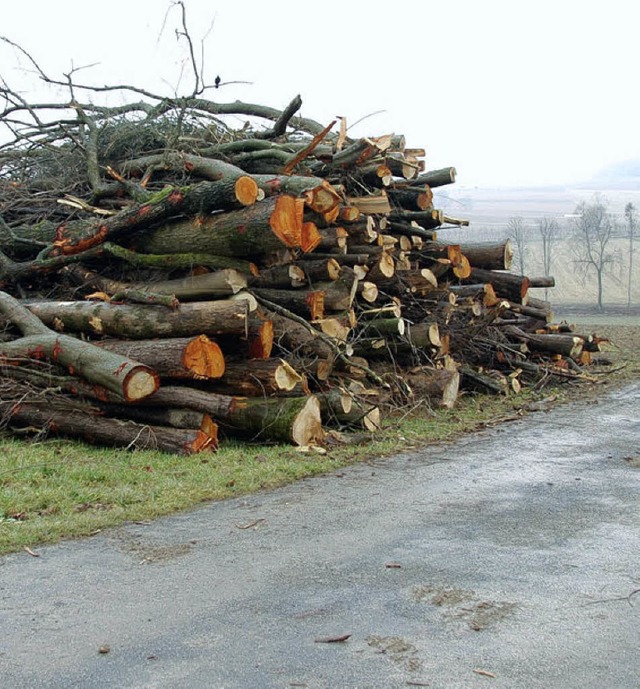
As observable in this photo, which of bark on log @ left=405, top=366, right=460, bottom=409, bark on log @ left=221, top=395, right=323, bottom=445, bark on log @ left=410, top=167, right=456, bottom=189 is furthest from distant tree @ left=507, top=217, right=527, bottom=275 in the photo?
bark on log @ left=221, top=395, right=323, bottom=445

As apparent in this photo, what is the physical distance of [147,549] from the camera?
17.0 feet

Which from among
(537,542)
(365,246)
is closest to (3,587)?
(537,542)

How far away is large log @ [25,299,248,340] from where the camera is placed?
8.55m

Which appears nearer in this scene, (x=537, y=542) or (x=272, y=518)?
(x=537, y=542)

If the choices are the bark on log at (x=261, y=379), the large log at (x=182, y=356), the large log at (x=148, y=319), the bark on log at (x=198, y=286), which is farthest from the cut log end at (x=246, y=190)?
the bark on log at (x=261, y=379)

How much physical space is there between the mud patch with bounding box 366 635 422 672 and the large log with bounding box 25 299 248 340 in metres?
5.13

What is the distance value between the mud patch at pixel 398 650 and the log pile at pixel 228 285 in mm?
4486

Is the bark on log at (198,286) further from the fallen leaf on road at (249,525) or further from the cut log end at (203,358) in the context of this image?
the fallen leaf on road at (249,525)

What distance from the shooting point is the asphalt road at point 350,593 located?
3.49 meters

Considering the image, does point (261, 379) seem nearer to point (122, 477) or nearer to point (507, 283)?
point (122, 477)

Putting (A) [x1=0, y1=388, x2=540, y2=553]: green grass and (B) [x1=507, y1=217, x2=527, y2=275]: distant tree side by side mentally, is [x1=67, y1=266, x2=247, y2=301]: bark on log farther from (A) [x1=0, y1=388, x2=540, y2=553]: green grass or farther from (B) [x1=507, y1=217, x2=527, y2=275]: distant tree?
(B) [x1=507, y1=217, x2=527, y2=275]: distant tree

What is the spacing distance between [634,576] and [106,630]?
9.71 ft

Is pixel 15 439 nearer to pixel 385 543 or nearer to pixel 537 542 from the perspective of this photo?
pixel 385 543

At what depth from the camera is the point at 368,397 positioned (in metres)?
10.1
